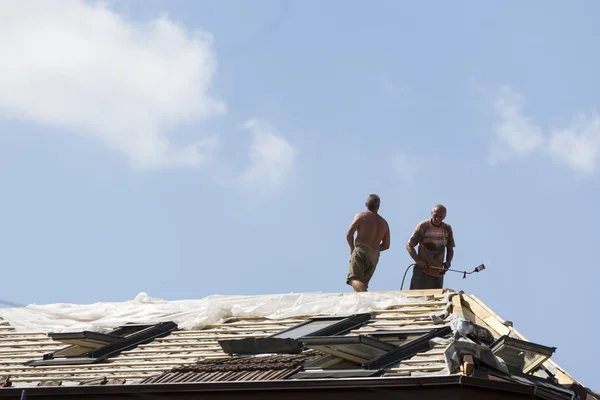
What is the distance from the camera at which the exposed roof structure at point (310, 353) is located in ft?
39.6

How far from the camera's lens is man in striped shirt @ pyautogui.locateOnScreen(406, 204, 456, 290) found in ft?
62.0

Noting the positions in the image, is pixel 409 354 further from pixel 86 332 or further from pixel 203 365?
pixel 86 332

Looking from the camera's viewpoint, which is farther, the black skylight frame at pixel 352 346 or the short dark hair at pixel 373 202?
the short dark hair at pixel 373 202

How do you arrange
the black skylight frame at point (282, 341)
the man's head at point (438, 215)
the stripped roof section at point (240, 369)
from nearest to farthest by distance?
1. the stripped roof section at point (240, 369)
2. the black skylight frame at point (282, 341)
3. the man's head at point (438, 215)

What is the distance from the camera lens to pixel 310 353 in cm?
1352

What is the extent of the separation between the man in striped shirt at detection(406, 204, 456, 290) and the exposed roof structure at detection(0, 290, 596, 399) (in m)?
2.87

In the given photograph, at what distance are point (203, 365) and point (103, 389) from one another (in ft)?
4.13

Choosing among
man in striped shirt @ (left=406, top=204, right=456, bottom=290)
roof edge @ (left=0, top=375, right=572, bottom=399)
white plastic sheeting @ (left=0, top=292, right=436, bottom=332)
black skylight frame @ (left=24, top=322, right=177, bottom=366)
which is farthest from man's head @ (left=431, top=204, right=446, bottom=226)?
roof edge @ (left=0, top=375, right=572, bottom=399)

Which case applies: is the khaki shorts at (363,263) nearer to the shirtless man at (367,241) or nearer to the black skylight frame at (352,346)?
the shirtless man at (367,241)

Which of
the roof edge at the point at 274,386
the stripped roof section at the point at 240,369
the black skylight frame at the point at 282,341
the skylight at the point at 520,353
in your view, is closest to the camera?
the roof edge at the point at 274,386

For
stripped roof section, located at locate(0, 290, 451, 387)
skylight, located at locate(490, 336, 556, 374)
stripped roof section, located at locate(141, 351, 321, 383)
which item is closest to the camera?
skylight, located at locate(490, 336, 556, 374)

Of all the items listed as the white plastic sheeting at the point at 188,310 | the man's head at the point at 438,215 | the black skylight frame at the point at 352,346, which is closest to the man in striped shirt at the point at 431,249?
the man's head at the point at 438,215

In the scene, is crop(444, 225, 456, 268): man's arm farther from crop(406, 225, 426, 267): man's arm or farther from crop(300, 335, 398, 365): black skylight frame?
crop(300, 335, 398, 365): black skylight frame

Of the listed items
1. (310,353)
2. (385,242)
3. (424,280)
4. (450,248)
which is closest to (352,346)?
(310,353)
